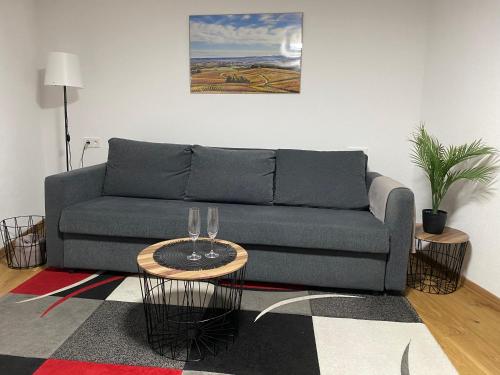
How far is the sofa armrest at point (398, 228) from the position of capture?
7.30ft

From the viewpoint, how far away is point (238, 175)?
282 centimetres

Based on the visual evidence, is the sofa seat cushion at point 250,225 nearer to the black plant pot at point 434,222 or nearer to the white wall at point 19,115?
the black plant pot at point 434,222

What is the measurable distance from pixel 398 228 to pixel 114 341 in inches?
64.2

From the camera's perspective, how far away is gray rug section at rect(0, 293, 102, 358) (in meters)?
1.76

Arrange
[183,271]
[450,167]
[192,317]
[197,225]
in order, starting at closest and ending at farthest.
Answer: [183,271] < [197,225] < [192,317] < [450,167]

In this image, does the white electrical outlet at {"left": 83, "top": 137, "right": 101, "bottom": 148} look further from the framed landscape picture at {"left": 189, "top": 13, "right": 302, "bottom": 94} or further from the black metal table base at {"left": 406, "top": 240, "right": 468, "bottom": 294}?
the black metal table base at {"left": 406, "top": 240, "right": 468, "bottom": 294}

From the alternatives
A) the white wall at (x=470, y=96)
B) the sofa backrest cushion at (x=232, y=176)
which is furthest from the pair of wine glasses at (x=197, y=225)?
the white wall at (x=470, y=96)

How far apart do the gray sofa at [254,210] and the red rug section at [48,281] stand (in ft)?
0.26

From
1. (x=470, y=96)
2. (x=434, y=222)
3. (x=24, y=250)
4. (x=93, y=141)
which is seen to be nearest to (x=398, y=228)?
(x=434, y=222)

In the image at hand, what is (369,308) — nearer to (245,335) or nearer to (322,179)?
(245,335)

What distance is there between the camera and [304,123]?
3.21 metres

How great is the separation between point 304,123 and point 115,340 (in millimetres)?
2158

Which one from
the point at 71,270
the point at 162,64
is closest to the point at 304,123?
the point at 162,64

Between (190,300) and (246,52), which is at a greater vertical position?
(246,52)
